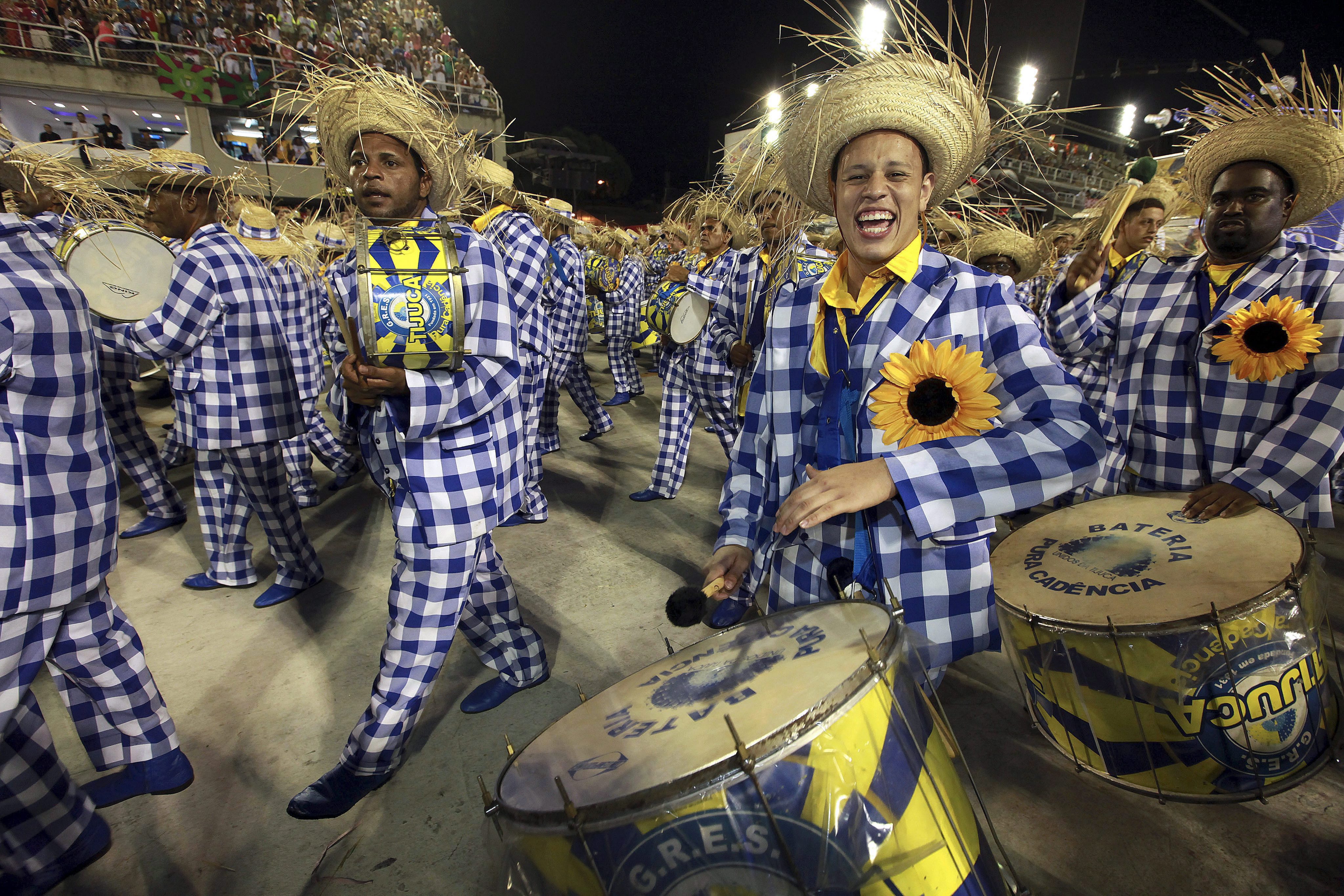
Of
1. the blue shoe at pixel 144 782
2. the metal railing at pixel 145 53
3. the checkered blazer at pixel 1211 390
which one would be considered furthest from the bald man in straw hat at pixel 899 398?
the metal railing at pixel 145 53

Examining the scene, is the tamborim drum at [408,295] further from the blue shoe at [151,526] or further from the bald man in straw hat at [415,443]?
the blue shoe at [151,526]

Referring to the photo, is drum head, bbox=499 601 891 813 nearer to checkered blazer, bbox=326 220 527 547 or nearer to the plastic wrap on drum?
the plastic wrap on drum

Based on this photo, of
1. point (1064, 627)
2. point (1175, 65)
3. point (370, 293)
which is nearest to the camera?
point (1064, 627)

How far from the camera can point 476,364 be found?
2.02m

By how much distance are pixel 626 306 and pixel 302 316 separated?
159 inches

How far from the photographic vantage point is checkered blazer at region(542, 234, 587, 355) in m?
5.12

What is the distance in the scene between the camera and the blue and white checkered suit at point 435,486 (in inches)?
78.2

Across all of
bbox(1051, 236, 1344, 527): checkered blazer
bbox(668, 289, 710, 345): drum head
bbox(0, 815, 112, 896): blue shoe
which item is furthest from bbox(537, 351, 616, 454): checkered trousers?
bbox(1051, 236, 1344, 527): checkered blazer

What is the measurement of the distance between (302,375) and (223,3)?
1965 cm

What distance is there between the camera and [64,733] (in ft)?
8.19

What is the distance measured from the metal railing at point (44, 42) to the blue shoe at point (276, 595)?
756 inches

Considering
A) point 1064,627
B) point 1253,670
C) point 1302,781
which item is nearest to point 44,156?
point 1064,627

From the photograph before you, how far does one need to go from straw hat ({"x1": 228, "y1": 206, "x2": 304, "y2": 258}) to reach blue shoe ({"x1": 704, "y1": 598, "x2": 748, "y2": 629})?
438 cm

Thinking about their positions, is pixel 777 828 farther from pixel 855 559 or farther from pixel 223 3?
pixel 223 3
